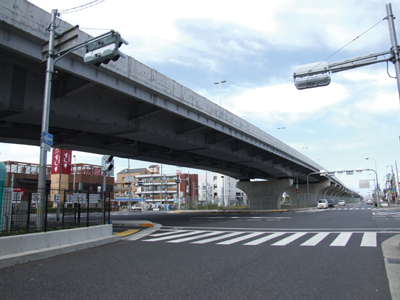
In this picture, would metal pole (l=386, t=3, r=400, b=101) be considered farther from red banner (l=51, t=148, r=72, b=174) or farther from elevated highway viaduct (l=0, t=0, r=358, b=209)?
red banner (l=51, t=148, r=72, b=174)

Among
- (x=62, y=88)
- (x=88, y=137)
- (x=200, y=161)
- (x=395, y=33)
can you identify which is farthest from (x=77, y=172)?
(x=395, y=33)

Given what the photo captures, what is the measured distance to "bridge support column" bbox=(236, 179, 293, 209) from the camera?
50.7m

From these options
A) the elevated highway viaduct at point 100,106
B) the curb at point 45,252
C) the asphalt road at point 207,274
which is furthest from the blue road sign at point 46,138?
the asphalt road at point 207,274

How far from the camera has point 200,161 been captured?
112ft

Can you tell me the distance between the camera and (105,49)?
1013cm

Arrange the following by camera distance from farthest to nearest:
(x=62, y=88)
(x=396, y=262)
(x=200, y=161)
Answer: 1. (x=200, y=161)
2. (x=62, y=88)
3. (x=396, y=262)

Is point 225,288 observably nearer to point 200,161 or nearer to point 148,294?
point 148,294

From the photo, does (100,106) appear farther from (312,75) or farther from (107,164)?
(312,75)

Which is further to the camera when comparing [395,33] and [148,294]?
[395,33]

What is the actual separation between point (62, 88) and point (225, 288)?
12.3 meters

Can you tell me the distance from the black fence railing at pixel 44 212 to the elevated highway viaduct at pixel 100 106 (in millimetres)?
4176

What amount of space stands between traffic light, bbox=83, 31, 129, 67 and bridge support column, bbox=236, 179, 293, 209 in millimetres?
44519

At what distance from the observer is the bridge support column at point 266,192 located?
5069 cm

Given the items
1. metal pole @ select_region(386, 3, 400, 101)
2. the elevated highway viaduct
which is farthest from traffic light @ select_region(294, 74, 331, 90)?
the elevated highway viaduct
